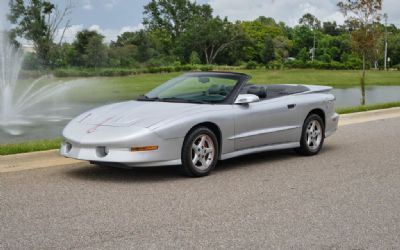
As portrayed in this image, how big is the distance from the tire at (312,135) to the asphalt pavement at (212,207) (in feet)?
1.06

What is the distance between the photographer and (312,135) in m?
9.82

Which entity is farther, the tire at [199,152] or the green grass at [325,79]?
the green grass at [325,79]

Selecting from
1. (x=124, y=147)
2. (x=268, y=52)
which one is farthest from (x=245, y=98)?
(x=268, y=52)

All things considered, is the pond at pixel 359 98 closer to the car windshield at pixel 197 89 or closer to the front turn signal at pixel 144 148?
the car windshield at pixel 197 89

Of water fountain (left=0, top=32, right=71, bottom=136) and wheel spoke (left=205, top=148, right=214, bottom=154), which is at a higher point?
wheel spoke (left=205, top=148, right=214, bottom=154)

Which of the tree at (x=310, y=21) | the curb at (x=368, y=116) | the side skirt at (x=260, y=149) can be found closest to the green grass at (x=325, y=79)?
the curb at (x=368, y=116)

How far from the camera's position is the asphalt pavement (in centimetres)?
532

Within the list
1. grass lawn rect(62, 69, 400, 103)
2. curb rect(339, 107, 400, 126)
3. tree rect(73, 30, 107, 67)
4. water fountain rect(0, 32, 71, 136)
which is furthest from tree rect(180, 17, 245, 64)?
curb rect(339, 107, 400, 126)

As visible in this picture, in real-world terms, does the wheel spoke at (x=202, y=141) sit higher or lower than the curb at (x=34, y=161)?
higher

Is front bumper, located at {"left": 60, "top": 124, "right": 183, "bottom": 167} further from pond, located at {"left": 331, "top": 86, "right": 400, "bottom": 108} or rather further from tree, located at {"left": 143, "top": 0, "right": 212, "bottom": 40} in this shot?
tree, located at {"left": 143, "top": 0, "right": 212, "bottom": 40}

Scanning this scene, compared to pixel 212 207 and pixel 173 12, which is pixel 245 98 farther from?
pixel 173 12

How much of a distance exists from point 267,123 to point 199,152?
1378mm

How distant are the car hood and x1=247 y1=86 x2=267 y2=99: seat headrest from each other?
1.02 metres

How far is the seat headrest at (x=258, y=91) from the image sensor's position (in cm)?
901
